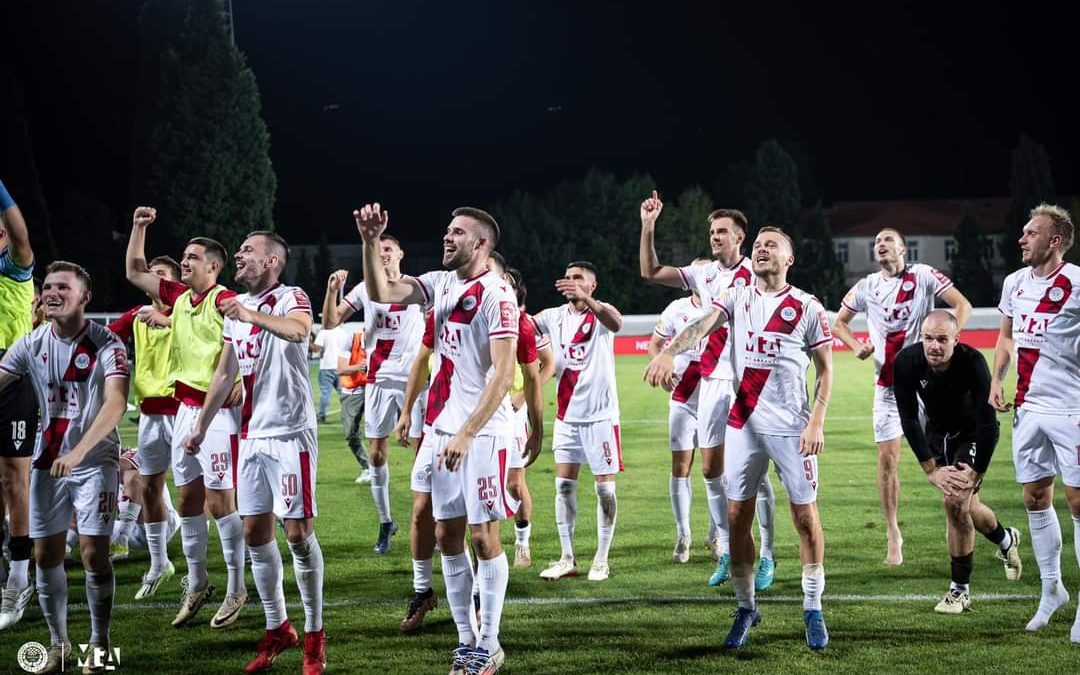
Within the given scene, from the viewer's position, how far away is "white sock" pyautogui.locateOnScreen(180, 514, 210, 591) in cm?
760

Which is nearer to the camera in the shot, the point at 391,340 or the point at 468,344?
the point at 468,344

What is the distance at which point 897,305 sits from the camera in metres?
9.26

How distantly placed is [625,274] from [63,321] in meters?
63.0

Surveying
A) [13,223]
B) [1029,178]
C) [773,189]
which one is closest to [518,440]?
[13,223]

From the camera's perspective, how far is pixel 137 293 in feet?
168

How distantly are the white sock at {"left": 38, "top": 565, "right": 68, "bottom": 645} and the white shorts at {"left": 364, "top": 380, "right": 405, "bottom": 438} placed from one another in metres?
3.83

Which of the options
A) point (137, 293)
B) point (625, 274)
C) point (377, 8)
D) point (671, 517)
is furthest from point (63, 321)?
point (377, 8)

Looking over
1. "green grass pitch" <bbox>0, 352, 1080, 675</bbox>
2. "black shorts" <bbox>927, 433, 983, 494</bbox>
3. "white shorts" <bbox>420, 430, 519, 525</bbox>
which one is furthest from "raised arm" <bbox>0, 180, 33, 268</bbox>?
"black shorts" <bbox>927, 433, 983, 494</bbox>

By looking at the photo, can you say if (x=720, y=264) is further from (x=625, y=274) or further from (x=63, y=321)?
(x=625, y=274)

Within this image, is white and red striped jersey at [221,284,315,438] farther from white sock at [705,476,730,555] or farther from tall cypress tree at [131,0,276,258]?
A: tall cypress tree at [131,0,276,258]

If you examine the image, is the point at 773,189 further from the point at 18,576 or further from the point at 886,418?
the point at 18,576

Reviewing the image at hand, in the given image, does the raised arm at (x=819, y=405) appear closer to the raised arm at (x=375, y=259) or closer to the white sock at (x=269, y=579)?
the raised arm at (x=375, y=259)

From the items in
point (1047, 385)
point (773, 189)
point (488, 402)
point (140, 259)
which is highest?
point (773, 189)

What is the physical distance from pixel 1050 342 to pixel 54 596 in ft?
19.7
